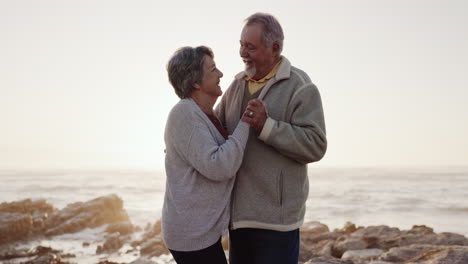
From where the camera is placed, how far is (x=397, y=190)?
33.8 m

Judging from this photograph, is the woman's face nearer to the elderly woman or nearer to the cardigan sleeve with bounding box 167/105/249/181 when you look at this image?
the elderly woman

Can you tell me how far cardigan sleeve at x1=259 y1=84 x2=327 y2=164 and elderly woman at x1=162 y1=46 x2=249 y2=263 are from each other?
7.1 inches

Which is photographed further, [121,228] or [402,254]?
[121,228]

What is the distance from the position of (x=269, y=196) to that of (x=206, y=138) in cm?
61

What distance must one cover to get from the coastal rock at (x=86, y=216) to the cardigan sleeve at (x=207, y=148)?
1330 cm

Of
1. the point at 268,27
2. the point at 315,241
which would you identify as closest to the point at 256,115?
the point at 268,27

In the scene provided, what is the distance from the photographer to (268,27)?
10.0 ft

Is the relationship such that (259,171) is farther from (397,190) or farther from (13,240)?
(397,190)

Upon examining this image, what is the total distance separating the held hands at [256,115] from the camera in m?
2.88

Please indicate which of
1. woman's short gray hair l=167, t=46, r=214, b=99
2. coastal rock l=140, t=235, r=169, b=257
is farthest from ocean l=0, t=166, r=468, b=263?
woman's short gray hair l=167, t=46, r=214, b=99

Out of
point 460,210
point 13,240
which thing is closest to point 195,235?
point 13,240

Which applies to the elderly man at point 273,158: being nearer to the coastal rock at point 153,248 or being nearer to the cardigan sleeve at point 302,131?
the cardigan sleeve at point 302,131

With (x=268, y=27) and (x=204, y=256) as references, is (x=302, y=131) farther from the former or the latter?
(x=204, y=256)

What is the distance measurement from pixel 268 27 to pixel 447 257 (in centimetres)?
267
